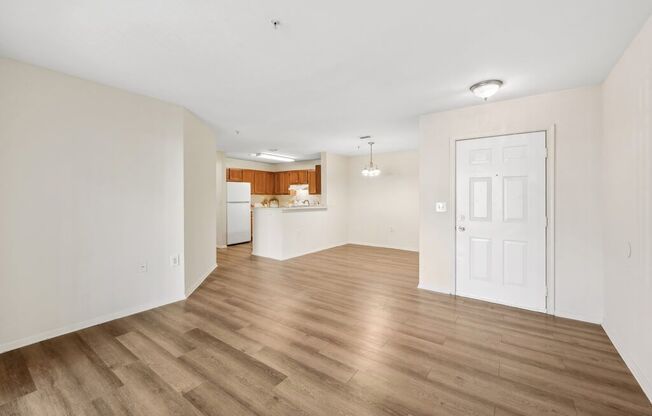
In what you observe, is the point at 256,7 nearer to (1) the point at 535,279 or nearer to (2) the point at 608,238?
(2) the point at 608,238

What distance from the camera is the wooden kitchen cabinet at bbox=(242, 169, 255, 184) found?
8.06 metres

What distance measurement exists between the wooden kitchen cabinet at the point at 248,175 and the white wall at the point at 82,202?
4407 mm

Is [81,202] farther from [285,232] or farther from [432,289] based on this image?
[432,289]

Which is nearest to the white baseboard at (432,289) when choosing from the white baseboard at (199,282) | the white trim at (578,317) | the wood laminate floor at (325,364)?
the wood laminate floor at (325,364)

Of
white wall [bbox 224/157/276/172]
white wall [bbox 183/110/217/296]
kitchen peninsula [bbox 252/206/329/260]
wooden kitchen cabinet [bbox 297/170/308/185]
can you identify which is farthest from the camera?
wooden kitchen cabinet [bbox 297/170/308/185]

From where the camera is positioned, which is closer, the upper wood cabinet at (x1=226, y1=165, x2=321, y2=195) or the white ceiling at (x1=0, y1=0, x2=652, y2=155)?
the white ceiling at (x1=0, y1=0, x2=652, y2=155)

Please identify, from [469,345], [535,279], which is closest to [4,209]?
[469,345]

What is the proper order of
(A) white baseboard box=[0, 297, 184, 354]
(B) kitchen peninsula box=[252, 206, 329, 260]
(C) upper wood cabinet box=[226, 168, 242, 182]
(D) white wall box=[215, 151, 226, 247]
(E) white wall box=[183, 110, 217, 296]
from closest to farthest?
(A) white baseboard box=[0, 297, 184, 354] < (E) white wall box=[183, 110, 217, 296] < (B) kitchen peninsula box=[252, 206, 329, 260] < (D) white wall box=[215, 151, 226, 247] < (C) upper wood cabinet box=[226, 168, 242, 182]

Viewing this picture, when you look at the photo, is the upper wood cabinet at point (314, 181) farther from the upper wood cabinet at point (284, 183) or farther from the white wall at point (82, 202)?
the white wall at point (82, 202)

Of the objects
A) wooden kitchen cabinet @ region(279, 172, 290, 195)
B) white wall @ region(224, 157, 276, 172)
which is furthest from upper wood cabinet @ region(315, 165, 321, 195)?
white wall @ region(224, 157, 276, 172)

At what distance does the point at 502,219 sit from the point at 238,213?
20.0 ft

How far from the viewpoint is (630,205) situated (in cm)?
210

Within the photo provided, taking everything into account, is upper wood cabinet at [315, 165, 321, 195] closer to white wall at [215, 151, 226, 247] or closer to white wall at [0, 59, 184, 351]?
white wall at [215, 151, 226, 247]

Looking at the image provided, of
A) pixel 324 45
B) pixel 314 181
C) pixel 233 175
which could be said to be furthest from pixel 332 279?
pixel 233 175
